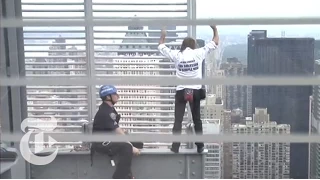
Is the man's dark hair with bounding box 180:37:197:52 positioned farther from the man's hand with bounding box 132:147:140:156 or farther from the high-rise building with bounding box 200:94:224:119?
the man's hand with bounding box 132:147:140:156

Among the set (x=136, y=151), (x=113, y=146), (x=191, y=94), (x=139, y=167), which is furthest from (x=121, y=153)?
(x=191, y=94)

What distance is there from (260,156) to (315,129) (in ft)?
1.24

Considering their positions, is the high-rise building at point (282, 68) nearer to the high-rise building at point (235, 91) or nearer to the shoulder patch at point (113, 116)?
the high-rise building at point (235, 91)

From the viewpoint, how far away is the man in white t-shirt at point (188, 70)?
420 cm

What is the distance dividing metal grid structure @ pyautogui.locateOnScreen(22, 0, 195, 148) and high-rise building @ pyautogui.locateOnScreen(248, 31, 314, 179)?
70 cm

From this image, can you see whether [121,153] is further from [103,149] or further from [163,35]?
[163,35]

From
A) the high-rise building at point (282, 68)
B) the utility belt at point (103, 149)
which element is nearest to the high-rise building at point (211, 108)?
the high-rise building at point (282, 68)

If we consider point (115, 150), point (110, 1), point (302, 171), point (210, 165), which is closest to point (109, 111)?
point (115, 150)

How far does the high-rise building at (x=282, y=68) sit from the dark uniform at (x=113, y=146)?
1000mm

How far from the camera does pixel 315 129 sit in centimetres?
344

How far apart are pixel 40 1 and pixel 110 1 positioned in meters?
0.57

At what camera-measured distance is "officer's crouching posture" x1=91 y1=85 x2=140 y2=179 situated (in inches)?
127

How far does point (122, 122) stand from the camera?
4.90 metres

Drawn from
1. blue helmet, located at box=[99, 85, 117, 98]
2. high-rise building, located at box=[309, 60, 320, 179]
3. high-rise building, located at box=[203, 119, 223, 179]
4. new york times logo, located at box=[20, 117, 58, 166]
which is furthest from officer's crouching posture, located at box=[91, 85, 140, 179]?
high-rise building, located at box=[309, 60, 320, 179]
